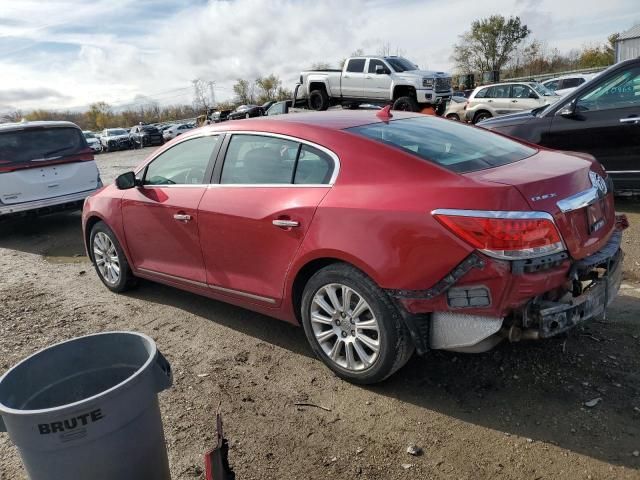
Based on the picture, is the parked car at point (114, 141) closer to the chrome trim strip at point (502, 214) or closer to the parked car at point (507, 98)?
the parked car at point (507, 98)

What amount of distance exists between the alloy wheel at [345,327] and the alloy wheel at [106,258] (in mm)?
2599

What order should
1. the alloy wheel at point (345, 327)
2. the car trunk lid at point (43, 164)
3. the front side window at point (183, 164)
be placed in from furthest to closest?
the car trunk lid at point (43, 164), the front side window at point (183, 164), the alloy wheel at point (345, 327)

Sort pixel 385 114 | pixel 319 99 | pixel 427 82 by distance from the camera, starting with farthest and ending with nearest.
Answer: pixel 319 99 → pixel 427 82 → pixel 385 114

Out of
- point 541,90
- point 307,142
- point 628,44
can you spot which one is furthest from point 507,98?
point 628,44

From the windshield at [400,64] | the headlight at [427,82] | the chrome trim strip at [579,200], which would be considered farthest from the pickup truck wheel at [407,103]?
the chrome trim strip at [579,200]

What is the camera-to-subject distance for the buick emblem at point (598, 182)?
3.07 m

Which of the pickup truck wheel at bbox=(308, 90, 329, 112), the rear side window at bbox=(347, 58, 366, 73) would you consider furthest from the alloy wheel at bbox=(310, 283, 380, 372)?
the pickup truck wheel at bbox=(308, 90, 329, 112)

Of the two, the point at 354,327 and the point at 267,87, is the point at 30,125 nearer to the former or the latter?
the point at 354,327

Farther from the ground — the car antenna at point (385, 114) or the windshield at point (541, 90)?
the windshield at point (541, 90)

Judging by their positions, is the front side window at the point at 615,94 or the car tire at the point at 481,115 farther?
the car tire at the point at 481,115

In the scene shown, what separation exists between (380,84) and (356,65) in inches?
52.5

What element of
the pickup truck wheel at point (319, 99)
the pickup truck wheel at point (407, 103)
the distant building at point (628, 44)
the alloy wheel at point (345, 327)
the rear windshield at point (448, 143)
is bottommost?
the alloy wheel at point (345, 327)

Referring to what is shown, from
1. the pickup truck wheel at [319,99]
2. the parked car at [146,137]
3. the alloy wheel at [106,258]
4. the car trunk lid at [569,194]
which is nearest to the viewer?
the car trunk lid at [569,194]

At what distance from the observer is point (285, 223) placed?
3309 millimetres
